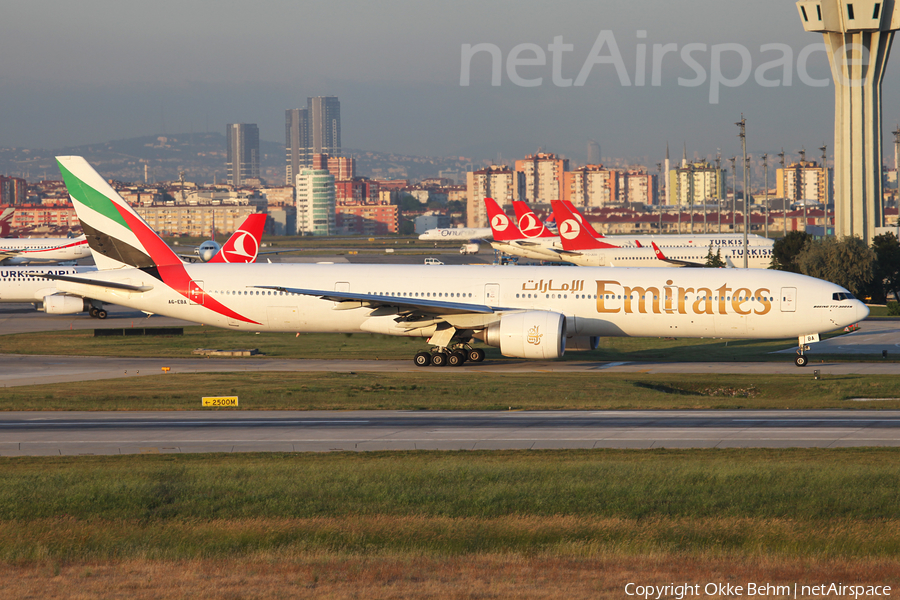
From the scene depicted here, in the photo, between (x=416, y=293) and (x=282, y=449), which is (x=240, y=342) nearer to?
(x=416, y=293)

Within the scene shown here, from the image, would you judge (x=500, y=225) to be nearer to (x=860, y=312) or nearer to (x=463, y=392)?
(x=860, y=312)

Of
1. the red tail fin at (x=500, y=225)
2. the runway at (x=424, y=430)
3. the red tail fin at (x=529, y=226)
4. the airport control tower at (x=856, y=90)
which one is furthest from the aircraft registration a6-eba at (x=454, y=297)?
the red tail fin at (x=529, y=226)

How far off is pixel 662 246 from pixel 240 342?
229ft

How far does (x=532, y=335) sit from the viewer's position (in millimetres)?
36969

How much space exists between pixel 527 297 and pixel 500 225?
7237 cm

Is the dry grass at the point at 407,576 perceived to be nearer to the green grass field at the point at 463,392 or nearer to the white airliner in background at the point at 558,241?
the green grass field at the point at 463,392

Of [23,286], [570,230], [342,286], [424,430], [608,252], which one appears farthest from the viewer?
[570,230]

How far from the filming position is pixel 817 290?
38.4 m

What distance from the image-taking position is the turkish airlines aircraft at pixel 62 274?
62.0 meters

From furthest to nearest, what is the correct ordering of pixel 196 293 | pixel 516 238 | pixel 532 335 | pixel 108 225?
pixel 516 238
pixel 108 225
pixel 196 293
pixel 532 335

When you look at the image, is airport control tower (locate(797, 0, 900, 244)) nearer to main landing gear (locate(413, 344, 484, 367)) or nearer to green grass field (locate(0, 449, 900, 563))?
main landing gear (locate(413, 344, 484, 367))

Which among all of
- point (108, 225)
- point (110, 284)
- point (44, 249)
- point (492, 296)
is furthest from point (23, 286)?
point (44, 249)

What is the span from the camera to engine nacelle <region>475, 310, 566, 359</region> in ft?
121

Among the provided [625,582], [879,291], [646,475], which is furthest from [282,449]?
[879,291]
